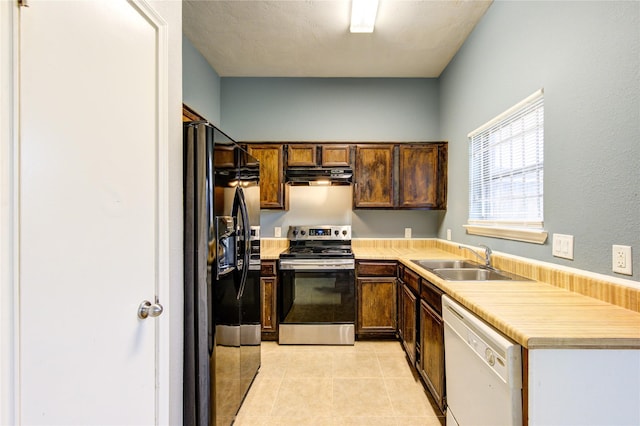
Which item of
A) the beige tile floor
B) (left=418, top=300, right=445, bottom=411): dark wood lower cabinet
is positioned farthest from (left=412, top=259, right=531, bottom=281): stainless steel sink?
the beige tile floor

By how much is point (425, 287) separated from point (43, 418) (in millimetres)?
1977

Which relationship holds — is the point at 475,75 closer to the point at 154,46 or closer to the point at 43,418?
the point at 154,46

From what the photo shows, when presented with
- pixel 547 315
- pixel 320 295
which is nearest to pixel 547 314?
pixel 547 315

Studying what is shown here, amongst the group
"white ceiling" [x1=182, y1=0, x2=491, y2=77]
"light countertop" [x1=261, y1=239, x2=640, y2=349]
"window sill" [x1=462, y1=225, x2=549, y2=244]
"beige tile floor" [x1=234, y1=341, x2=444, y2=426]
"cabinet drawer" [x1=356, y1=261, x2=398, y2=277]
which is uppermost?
"white ceiling" [x1=182, y1=0, x2=491, y2=77]

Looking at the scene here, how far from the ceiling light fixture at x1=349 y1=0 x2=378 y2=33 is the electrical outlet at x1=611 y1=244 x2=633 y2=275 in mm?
2159

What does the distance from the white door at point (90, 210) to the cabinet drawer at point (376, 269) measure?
2055 millimetres

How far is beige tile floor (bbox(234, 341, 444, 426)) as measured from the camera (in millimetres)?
1898

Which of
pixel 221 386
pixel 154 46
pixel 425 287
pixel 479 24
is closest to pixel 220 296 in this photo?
pixel 221 386

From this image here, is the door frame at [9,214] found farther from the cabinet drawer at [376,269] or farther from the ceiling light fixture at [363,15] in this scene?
the cabinet drawer at [376,269]

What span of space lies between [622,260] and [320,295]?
2.21 metres

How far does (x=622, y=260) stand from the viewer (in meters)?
→ 1.21

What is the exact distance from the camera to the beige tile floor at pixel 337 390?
1898 millimetres

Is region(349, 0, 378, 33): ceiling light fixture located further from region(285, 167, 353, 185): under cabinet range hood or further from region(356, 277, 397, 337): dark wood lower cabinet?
region(356, 277, 397, 337): dark wood lower cabinet

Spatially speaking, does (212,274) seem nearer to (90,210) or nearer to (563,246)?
(90,210)
